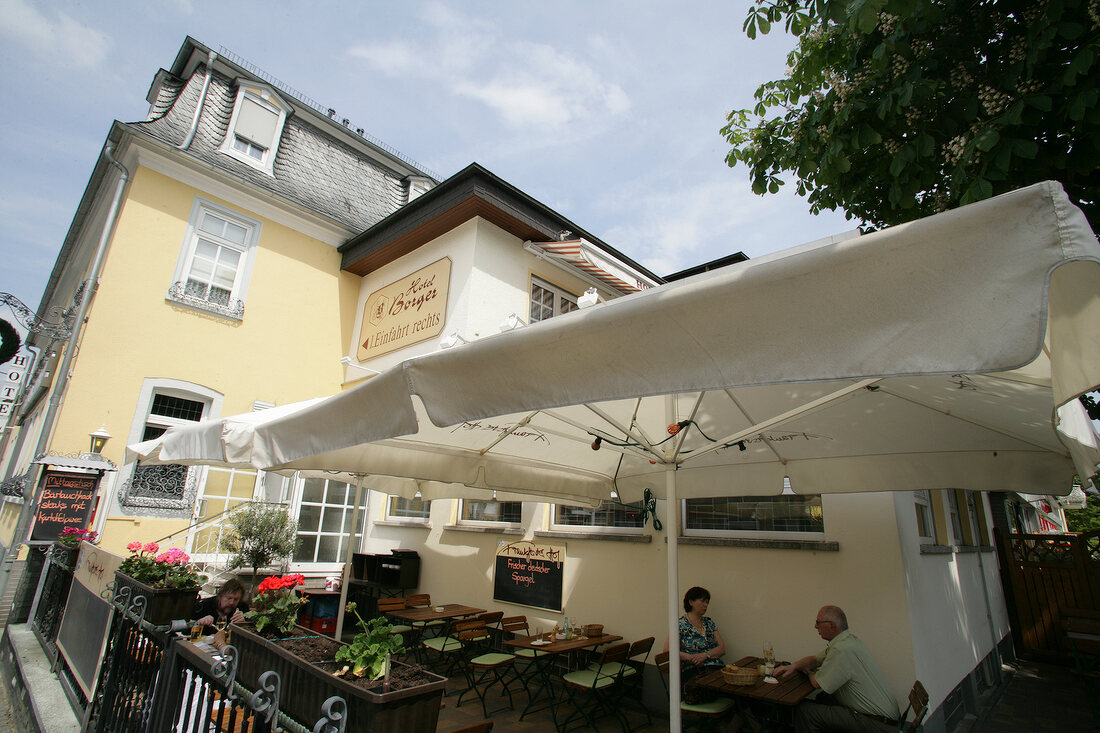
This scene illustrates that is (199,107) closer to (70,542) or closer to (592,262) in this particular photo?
(70,542)

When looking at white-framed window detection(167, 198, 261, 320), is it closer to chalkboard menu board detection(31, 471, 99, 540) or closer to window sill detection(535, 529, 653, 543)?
chalkboard menu board detection(31, 471, 99, 540)

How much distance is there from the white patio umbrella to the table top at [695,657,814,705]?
1.39m

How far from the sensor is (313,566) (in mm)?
10062

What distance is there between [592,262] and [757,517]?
5.38 m

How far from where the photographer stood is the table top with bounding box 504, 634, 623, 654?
5.32 metres

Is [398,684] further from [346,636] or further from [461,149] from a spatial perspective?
[461,149]

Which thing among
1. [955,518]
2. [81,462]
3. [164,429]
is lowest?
[955,518]

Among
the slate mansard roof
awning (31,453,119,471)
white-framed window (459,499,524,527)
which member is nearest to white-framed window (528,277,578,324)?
white-framed window (459,499,524,527)

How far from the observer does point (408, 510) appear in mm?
10562

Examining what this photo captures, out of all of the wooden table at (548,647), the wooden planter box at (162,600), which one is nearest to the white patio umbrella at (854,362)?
the wooden planter box at (162,600)

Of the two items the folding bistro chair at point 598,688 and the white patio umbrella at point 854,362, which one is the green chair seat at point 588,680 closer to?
the folding bistro chair at point 598,688

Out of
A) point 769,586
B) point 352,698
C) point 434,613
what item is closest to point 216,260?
point 434,613

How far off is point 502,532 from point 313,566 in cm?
435

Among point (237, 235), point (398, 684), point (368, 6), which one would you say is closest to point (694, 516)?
point (398, 684)
